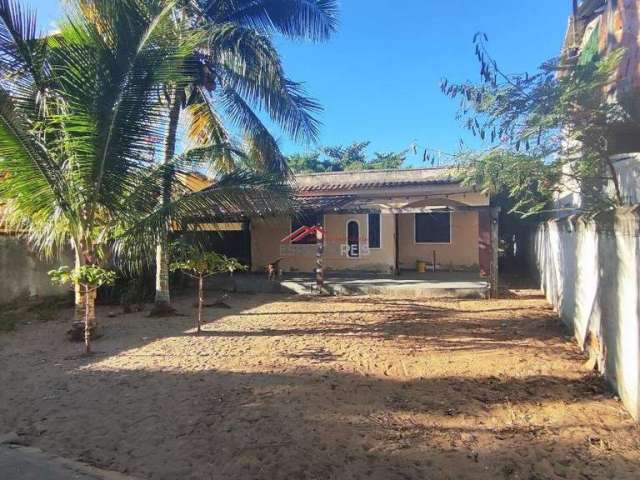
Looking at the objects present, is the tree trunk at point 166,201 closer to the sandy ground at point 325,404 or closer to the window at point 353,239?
the sandy ground at point 325,404

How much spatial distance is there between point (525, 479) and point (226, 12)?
32.5 ft

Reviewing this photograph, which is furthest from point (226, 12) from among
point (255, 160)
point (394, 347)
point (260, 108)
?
point (394, 347)

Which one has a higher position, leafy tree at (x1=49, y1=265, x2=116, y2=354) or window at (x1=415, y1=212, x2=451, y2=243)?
window at (x1=415, y1=212, x2=451, y2=243)

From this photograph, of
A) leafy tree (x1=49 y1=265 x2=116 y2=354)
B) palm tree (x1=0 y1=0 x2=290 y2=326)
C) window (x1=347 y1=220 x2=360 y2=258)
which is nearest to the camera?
palm tree (x1=0 y1=0 x2=290 y2=326)

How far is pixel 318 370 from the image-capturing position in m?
5.68

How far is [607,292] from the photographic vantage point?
16.3 ft

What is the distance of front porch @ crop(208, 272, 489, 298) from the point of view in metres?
11.5

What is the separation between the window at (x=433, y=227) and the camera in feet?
51.2

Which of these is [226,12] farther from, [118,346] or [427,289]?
[427,289]

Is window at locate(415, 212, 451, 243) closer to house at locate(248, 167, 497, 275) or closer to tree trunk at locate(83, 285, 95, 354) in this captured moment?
house at locate(248, 167, 497, 275)

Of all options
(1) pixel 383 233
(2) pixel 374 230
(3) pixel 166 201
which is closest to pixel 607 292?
(3) pixel 166 201

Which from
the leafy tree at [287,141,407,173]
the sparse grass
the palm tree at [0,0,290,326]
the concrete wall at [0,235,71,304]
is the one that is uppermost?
the leafy tree at [287,141,407,173]

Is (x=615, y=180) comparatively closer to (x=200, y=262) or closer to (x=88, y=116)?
(x=200, y=262)

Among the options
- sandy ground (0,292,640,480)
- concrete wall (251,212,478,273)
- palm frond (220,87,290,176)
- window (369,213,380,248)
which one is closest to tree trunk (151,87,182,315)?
palm frond (220,87,290,176)
